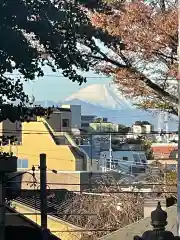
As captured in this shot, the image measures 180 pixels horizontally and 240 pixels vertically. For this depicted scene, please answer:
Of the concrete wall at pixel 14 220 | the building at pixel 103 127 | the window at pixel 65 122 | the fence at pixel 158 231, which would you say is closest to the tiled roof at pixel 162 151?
the building at pixel 103 127

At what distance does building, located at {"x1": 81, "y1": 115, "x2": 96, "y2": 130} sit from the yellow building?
0.17 metres

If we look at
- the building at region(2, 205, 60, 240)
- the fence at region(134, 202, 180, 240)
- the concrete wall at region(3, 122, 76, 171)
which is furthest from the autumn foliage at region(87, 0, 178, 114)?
the fence at region(134, 202, 180, 240)

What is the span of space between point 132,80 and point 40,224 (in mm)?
2209

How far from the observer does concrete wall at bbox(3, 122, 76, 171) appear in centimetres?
517

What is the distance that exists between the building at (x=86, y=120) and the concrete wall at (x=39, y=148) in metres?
0.42

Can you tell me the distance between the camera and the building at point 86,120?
19.3 feet

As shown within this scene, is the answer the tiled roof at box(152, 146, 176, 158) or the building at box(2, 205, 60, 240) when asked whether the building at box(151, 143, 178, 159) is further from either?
the building at box(2, 205, 60, 240)

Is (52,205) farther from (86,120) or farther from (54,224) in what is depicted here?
(86,120)

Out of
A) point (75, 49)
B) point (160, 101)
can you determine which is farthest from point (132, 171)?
point (75, 49)

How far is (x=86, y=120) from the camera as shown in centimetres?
597

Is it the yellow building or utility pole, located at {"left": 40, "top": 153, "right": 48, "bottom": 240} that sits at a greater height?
the yellow building

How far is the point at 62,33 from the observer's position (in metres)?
4.77

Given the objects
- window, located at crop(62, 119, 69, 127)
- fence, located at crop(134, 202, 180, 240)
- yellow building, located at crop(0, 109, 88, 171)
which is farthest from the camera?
window, located at crop(62, 119, 69, 127)

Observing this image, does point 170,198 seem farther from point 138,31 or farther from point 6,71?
point 6,71
